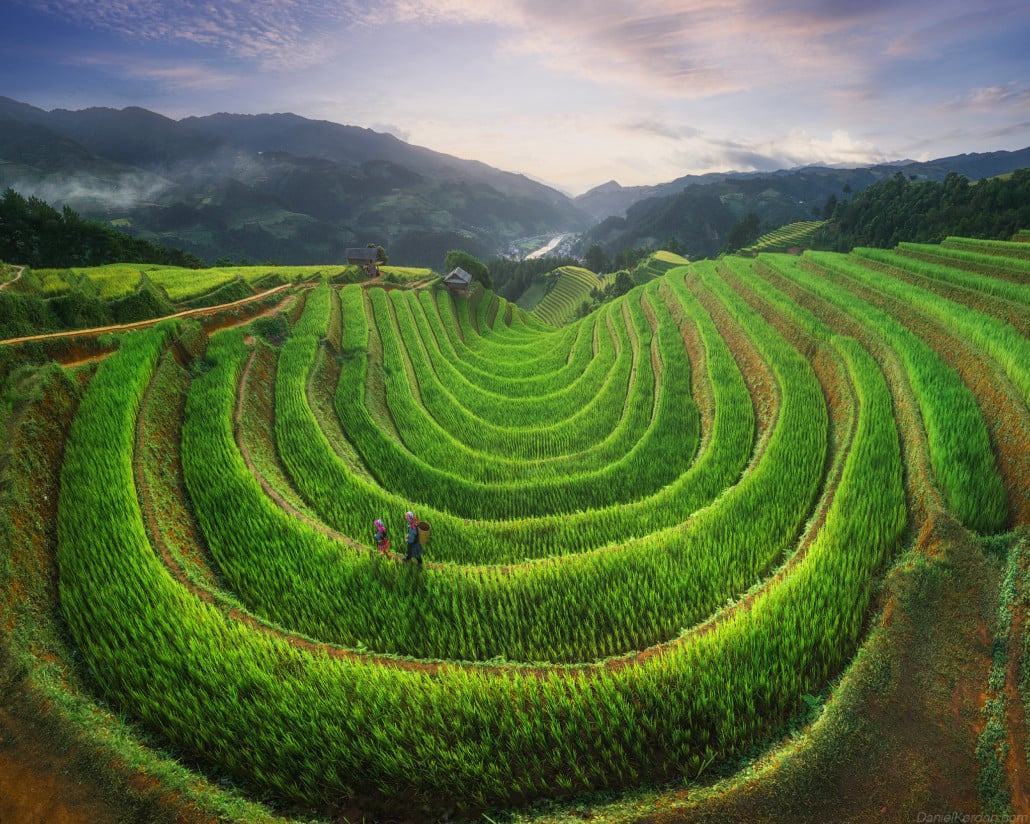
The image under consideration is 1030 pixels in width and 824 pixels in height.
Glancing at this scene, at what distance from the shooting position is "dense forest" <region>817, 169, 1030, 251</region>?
41.3 meters

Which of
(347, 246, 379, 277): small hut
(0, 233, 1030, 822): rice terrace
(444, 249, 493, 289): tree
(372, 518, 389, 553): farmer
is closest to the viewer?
(0, 233, 1030, 822): rice terrace

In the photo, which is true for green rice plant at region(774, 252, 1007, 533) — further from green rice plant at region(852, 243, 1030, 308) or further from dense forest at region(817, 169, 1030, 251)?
dense forest at region(817, 169, 1030, 251)

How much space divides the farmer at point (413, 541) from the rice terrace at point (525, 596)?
22cm

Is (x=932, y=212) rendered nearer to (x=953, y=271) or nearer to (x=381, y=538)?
(x=953, y=271)

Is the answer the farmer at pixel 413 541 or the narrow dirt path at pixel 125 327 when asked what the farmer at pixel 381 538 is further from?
the narrow dirt path at pixel 125 327

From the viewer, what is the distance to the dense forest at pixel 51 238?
Answer: 2614 centimetres

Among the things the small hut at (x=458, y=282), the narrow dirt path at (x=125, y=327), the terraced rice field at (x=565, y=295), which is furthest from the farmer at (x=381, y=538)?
the terraced rice field at (x=565, y=295)

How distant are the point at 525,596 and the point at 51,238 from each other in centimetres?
4140

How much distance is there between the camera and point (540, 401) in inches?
760

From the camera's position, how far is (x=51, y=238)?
2877cm

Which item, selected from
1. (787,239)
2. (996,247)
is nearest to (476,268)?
(996,247)

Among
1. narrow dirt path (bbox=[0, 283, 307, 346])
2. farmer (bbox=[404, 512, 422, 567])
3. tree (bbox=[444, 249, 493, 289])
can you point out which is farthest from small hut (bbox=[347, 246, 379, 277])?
farmer (bbox=[404, 512, 422, 567])

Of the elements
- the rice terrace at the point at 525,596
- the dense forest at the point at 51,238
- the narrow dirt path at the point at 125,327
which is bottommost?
the rice terrace at the point at 525,596

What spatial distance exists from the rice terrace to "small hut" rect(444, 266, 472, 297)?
90.4 feet
